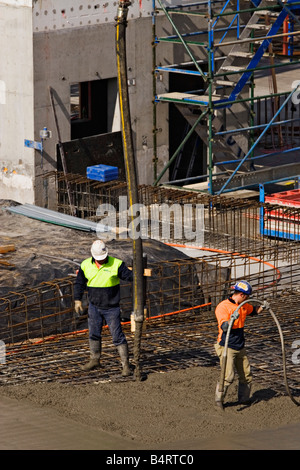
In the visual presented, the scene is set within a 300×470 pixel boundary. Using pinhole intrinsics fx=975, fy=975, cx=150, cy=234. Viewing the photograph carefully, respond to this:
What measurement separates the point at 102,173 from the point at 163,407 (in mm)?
9923

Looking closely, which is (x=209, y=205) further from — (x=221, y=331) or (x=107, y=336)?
(x=221, y=331)

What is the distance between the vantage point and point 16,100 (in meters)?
20.3

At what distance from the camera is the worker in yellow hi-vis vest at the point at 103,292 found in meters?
11.6

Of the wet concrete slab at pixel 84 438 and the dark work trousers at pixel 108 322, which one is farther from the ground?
the dark work trousers at pixel 108 322

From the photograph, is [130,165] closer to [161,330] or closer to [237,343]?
[237,343]

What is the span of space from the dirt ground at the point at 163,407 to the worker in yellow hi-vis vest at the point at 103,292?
0.55 meters

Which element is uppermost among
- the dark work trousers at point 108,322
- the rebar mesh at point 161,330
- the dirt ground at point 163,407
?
the dark work trousers at point 108,322

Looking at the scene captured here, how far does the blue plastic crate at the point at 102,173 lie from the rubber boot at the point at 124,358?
28.9ft

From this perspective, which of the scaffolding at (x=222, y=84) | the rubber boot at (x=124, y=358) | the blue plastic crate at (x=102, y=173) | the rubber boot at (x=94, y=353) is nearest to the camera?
the rubber boot at (x=124, y=358)

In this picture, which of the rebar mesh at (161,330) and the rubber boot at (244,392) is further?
the rebar mesh at (161,330)

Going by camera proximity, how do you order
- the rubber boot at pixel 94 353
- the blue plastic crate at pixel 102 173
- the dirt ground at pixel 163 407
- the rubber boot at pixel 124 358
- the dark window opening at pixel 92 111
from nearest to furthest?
the dirt ground at pixel 163 407
the rubber boot at pixel 124 358
the rubber boot at pixel 94 353
the blue plastic crate at pixel 102 173
the dark window opening at pixel 92 111

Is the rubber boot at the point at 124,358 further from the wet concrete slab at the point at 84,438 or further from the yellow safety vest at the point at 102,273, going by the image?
the wet concrete slab at the point at 84,438

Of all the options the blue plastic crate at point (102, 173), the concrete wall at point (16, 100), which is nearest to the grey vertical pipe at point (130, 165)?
the blue plastic crate at point (102, 173)

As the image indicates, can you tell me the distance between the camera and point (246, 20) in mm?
21875
